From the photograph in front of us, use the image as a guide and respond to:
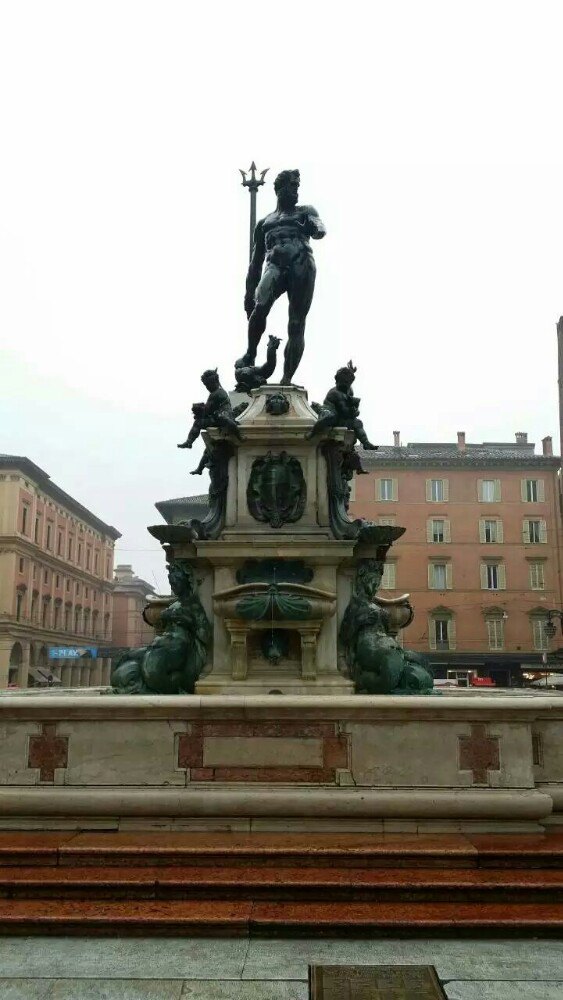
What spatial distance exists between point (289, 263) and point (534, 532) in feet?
158

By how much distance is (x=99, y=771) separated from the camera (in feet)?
22.0

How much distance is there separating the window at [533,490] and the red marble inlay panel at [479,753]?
52.1 metres

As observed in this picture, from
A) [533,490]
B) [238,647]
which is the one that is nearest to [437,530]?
[533,490]

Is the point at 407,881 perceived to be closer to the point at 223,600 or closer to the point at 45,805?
the point at 45,805

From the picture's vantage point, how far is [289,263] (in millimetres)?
11477

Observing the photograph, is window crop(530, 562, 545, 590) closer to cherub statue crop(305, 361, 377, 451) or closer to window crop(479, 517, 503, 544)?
window crop(479, 517, 503, 544)

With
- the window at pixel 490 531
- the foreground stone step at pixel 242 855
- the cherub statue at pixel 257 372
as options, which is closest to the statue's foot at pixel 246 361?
the cherub statue at pixel 257 372

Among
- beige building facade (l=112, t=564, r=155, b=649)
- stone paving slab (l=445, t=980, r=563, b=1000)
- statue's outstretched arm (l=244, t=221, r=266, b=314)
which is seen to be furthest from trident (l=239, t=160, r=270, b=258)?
beige building facade (l=112, t=564, r=155, b=649)

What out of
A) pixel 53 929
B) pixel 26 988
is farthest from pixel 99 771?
pixel 26 988

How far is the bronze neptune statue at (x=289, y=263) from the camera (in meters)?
11.4

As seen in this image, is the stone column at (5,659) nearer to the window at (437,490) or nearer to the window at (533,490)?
the window at (437,490)

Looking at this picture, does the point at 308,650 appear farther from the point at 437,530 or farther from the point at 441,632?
the point at 437,530

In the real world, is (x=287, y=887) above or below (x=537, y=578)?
below

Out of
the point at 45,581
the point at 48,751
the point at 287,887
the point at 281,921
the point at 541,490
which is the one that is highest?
the point at 541,490
